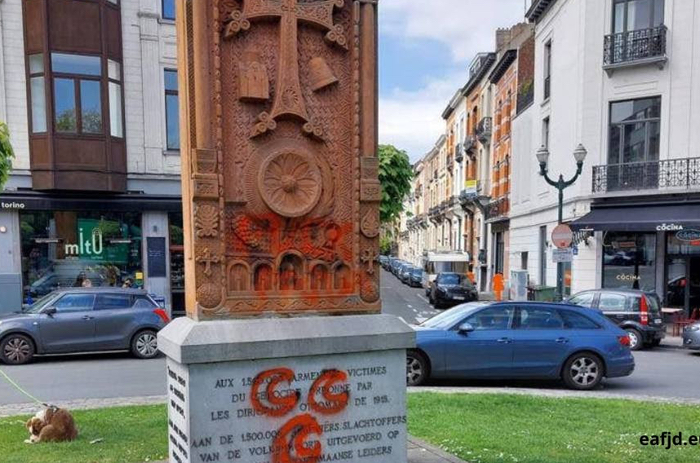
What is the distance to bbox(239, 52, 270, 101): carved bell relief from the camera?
4.04m

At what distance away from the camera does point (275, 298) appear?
416 cm

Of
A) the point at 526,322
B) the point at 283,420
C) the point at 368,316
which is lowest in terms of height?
the point at 526,322

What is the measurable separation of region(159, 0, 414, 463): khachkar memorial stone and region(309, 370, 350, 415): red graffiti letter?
10 mm

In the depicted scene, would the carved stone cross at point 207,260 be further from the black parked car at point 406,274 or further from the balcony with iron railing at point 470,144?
the balcony with iron railing at point 470,144

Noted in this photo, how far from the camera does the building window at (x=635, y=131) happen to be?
1872 centimetres

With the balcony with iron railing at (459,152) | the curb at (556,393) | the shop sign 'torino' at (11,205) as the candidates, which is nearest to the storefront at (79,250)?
the shop sign 'torino' at (11,205)

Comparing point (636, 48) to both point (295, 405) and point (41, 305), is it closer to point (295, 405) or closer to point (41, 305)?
point (295, 405)

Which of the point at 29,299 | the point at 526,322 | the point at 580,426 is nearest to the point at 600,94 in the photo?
the point at 526,322

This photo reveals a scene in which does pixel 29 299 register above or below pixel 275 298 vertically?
below

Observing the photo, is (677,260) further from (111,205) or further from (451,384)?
(111,205)

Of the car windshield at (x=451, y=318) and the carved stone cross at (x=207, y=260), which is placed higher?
the carved stone cross at (x=207, y=260)

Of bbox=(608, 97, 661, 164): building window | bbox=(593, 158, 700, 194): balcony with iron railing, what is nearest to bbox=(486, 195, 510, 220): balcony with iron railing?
bbox=(593, 158, 700, 194): balcony with iron railing

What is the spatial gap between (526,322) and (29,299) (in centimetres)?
1560

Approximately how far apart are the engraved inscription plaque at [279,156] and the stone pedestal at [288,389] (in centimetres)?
23
